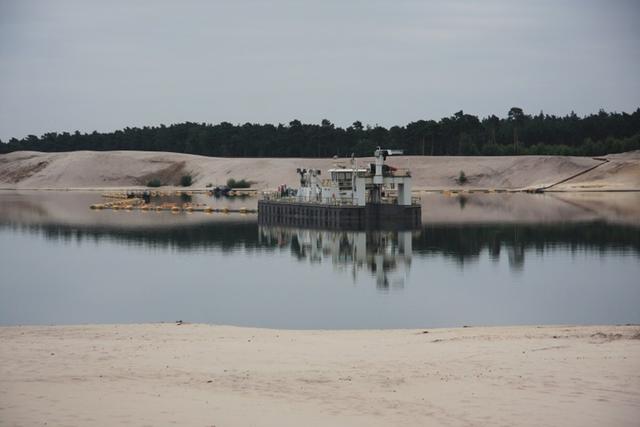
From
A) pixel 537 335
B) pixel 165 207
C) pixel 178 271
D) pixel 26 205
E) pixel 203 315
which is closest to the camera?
pixel 537 335

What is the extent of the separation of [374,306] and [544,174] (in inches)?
4867

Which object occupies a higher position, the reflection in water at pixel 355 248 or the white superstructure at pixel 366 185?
the white superstructure at pixel 366 185

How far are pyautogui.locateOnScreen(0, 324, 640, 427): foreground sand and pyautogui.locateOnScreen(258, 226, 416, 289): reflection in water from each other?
19.9 metres

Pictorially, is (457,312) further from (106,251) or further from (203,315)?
(106,251)

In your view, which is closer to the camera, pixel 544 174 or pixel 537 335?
pixel 537 335

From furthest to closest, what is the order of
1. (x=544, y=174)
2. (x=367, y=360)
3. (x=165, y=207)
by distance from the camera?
1. (x=544, y=174)
2. (x=165, y=207)
3. (x=367, y=360)

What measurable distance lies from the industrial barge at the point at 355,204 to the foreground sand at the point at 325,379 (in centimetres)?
5095

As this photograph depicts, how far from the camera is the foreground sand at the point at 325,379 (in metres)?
16.9

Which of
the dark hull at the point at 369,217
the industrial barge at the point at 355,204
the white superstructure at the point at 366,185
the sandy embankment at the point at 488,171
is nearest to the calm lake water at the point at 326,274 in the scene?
the dark hull at the point at 369,217

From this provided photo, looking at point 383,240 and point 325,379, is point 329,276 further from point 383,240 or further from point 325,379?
point 325,379

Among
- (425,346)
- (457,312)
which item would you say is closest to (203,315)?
(457,312)

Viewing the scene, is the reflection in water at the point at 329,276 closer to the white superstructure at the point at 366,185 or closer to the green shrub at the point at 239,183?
the white superstructure at the point at 366,185

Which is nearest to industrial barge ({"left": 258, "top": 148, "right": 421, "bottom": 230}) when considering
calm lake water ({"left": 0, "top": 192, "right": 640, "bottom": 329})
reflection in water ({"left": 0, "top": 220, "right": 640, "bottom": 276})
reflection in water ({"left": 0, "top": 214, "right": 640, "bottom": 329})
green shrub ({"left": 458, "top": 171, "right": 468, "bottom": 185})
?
reflection in water ({"left": 0, "top": 220, "right": 640, "bottom": 276})

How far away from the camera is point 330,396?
18.5 meters
